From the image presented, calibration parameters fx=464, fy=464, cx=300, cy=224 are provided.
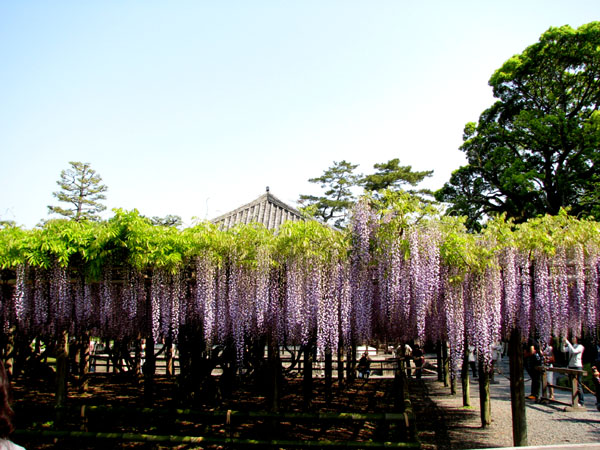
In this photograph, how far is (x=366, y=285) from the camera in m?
6.83

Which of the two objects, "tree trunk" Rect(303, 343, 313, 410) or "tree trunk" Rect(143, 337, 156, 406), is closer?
"tree trunk" Rect(143, 337, 156, 406)

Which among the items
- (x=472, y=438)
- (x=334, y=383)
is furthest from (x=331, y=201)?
(x=472, y=438)

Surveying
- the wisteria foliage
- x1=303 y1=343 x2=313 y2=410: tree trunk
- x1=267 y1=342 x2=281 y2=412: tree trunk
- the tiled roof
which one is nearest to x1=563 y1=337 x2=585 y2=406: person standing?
the wisteria foliage

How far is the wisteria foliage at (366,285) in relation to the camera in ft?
21.0

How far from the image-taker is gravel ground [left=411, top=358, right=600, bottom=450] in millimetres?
8328

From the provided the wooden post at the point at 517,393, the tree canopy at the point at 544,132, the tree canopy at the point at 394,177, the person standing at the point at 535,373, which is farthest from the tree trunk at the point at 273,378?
the tree canopy at the point at 394,177

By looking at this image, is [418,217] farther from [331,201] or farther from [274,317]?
[331,201]

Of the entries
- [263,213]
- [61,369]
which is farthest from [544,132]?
[61,369]

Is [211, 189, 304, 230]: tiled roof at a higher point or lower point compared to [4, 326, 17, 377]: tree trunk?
higher

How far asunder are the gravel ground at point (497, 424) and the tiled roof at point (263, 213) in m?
7.45

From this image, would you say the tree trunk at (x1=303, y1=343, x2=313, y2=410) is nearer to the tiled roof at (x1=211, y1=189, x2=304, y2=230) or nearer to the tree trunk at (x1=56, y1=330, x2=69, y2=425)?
the tree trunk at (x1=56, y1=330, x2=69, y2=425)

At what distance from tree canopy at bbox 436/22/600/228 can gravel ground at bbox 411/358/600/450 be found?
311 inches

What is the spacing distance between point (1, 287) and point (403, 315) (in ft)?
24.0

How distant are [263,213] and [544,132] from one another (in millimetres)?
12390
